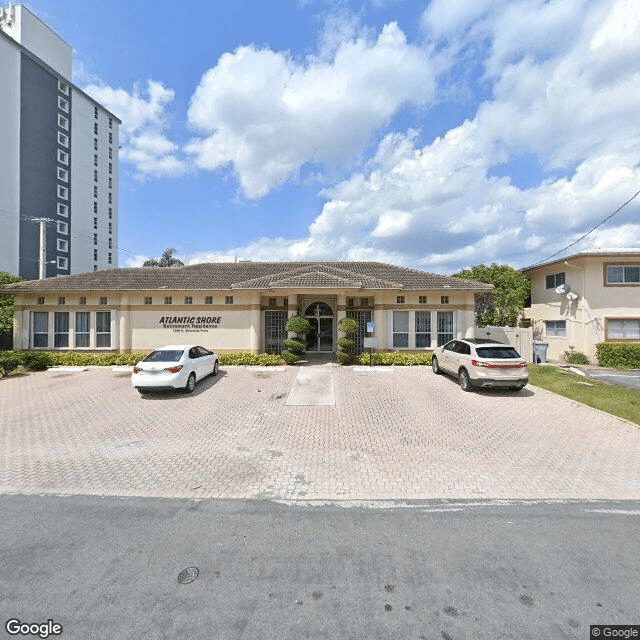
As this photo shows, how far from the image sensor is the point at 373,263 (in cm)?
2130

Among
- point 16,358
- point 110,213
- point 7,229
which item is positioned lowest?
point 16,358

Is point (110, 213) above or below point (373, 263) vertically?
Result: above

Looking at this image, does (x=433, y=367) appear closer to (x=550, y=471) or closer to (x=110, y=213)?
(x=550, y=471)

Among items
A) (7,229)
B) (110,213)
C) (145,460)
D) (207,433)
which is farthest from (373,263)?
(110,213)

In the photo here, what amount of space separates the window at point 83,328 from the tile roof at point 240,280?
149 centimetres

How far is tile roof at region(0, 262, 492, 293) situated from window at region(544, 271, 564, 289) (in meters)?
6.62

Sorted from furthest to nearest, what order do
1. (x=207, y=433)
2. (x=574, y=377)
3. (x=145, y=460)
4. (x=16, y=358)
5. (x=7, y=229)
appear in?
(x=7, y=229) < (x=16, y=358) < (x=574, y=377) < (x=207, y=433) < (x=145, y=460)

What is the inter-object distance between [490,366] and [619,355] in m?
11.4

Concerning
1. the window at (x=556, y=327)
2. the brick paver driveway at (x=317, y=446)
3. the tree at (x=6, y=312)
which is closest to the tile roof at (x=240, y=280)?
the tree at (x=6, y=312)

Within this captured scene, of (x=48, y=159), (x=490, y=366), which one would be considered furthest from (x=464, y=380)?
(x=48, y=159)

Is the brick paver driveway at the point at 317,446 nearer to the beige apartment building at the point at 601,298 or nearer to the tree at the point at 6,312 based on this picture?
the tree at the point at 6,312

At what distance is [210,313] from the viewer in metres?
16.9

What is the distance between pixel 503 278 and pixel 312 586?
21877 mm

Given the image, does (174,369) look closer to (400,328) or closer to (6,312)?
(400,328)
